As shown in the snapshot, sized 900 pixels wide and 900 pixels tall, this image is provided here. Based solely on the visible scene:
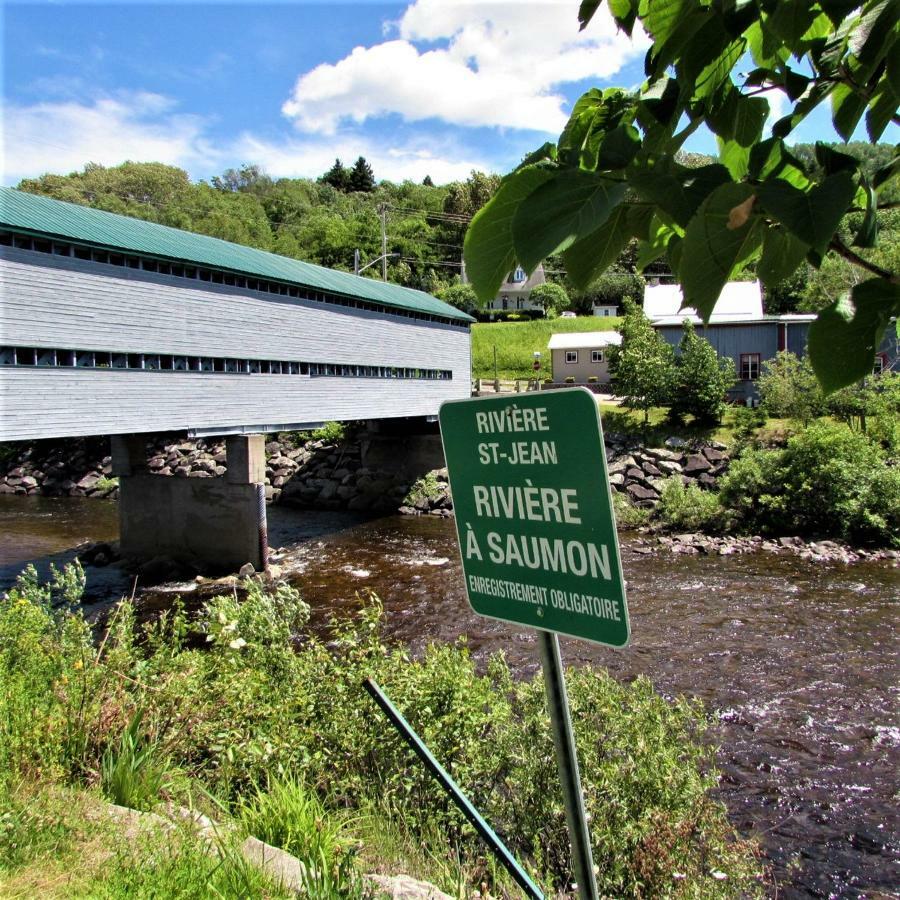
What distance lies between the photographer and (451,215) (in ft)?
251

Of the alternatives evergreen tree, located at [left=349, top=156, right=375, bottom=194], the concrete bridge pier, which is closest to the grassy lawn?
the concrete bridge pier

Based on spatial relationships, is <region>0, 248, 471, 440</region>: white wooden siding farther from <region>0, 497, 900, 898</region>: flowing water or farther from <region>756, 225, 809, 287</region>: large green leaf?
<region>756, 225, 809, 287</region>: large green leaf

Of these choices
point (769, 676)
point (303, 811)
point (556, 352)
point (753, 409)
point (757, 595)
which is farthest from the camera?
point (556, 352)

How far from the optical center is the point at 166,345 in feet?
51.9

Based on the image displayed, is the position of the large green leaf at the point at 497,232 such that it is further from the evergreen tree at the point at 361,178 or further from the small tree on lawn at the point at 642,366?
the evergreen tree at the point at 361,178

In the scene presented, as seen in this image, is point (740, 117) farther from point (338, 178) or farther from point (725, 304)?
point (338, 178)

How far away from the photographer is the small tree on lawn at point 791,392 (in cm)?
2402

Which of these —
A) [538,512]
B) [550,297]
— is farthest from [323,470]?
[550,297]

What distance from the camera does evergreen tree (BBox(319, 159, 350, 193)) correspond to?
11231 centimetres

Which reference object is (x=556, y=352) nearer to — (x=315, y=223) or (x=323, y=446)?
(x=323, y=446)

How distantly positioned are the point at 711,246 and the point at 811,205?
0.11 metres

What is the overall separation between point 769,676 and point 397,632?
633 centimetres

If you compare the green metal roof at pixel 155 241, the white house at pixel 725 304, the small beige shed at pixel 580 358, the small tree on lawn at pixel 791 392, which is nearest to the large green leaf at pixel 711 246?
the green metal roof at pixel 155 241

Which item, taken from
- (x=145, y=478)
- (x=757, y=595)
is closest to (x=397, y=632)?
(x=757, y=595)
